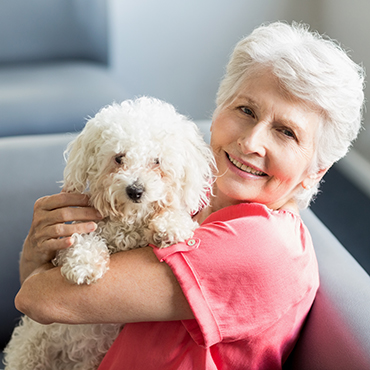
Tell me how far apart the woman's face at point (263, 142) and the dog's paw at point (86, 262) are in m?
0.42

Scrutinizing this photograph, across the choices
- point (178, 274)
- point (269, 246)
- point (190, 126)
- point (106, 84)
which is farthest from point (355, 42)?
point (178, 274)

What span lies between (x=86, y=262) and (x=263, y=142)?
1.88ft

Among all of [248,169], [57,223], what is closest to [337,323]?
[248,169]

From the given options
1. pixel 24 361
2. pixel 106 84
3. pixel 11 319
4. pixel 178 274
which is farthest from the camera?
pixel 106 84

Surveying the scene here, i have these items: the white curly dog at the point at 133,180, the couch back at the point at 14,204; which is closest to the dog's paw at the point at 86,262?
the white curly dog at the point at 133,180

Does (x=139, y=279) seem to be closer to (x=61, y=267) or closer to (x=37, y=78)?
(x=61, y=267)

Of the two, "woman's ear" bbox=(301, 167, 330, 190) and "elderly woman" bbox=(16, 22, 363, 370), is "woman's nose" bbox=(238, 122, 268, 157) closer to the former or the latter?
"elderly woman" bbox=(16, 22, 363, 370)

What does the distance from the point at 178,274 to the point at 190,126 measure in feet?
1.34

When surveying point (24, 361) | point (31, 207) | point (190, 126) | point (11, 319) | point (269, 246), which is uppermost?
point (190, 126)

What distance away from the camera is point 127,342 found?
1111 millimetres

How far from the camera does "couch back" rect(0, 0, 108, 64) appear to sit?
2133mm

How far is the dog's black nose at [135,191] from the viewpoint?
0.96 metres

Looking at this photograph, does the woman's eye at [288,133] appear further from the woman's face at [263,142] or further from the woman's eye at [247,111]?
the woman's eye at [247,111]

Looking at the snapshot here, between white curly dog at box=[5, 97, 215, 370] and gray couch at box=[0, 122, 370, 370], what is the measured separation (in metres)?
0.45
